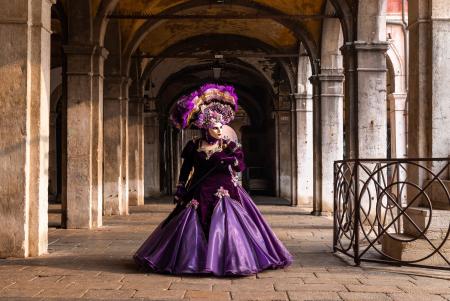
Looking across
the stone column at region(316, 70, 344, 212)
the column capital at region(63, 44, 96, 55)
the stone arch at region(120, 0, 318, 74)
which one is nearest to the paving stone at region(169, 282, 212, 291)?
the column capital at region(63, 44, 96, 55)

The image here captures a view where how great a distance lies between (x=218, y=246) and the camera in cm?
566

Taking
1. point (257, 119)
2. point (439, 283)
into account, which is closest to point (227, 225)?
point (439, 283)

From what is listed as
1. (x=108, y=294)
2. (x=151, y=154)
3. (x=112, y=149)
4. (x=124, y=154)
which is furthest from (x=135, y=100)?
(x=108, y=294)

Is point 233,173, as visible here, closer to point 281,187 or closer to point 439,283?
point 439,283

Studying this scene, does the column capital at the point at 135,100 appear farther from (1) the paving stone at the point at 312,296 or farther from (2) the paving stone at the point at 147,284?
(1) the paving stone at the point at 312,296

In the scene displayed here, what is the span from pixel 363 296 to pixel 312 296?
39cm

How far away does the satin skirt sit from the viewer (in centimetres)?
560

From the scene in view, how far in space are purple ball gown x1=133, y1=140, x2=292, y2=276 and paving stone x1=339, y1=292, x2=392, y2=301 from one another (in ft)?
3.49

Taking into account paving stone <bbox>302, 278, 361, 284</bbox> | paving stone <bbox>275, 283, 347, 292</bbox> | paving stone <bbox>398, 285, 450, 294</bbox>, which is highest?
paving stone <bbox>398, 285, 450, 294</bbox>

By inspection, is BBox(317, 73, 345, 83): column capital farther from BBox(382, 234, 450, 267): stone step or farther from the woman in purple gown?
BBox(382, 234, 450, 267): stone step

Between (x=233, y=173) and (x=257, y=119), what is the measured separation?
916 inches

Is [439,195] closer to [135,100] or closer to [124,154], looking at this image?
[124,154]

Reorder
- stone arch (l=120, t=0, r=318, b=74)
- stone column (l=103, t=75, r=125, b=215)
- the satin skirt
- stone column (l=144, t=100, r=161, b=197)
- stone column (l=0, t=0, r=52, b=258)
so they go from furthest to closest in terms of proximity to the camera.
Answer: stone column (l=144, t=100, r=161, b=197) < stone arch (l=120, t=0, r=318, b=74) < stone column (l=103, t=75, r=125, b=215) < stone column (l=0, t=0, r=52, b=258) < the satin skirt

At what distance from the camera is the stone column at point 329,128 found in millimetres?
13492
